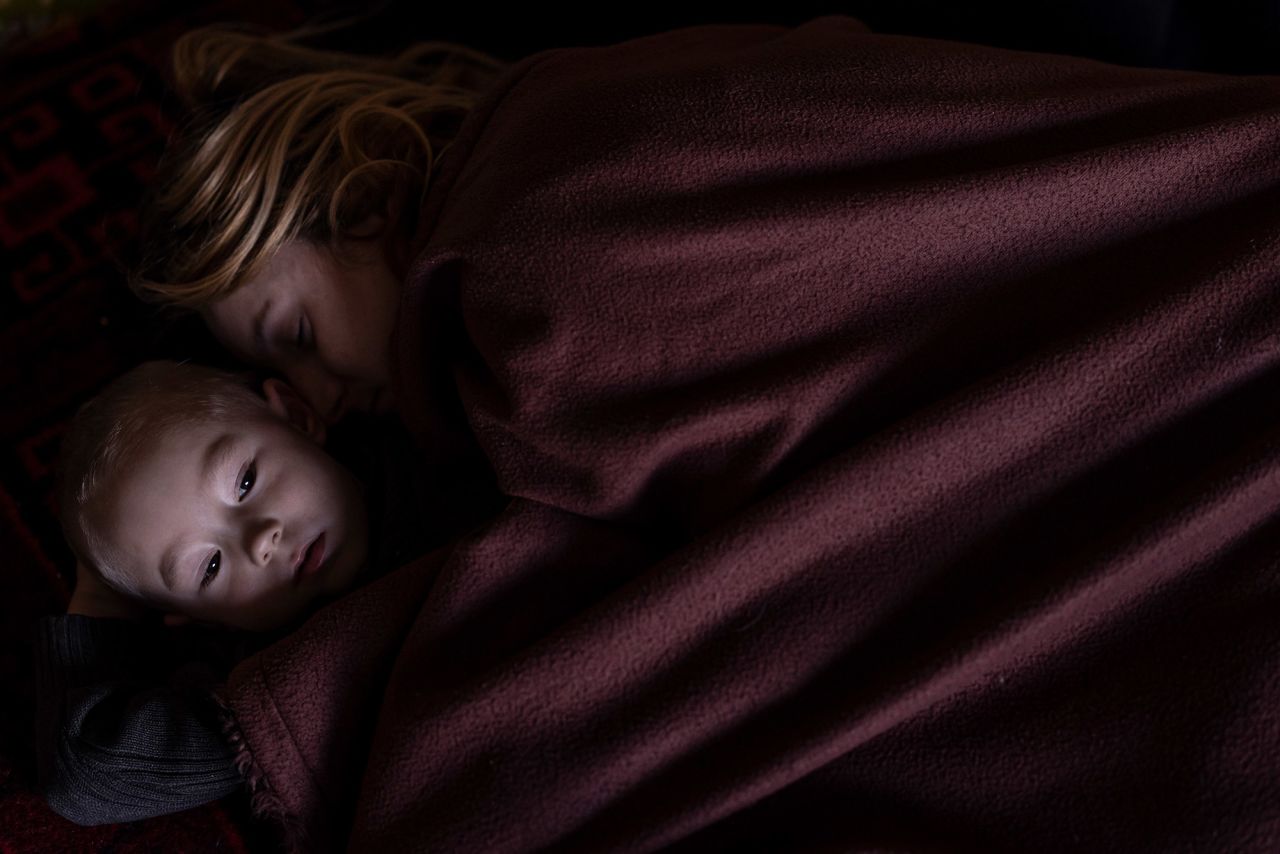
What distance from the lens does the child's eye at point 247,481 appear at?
2.90 ft

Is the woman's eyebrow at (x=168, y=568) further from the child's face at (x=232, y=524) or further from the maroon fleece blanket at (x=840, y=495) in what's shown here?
the maroon fleece blanket at (x=840, y=495)

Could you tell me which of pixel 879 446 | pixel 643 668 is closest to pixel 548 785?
pixel 643 668

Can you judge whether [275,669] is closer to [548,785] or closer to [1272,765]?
[548,785]

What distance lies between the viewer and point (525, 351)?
740mm

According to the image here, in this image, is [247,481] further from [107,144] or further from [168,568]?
[107,144]

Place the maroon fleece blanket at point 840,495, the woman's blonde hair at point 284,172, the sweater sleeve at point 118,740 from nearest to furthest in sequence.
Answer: the maroon fleece blanket at point 840,495
the sweater sleeve at point 118,740
the woman's blonde hair at point 284,172

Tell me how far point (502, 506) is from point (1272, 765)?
0.61 m

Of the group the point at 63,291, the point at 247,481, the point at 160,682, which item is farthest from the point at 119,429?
the point at 63,291

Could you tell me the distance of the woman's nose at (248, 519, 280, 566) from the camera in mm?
854

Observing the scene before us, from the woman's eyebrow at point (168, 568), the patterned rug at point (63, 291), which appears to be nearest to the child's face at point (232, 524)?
the woman's eyebrow at point (168, 568)

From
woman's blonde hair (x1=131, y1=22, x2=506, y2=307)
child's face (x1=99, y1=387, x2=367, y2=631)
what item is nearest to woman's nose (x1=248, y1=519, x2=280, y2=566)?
child's face (x1=99, y1=387, x2=367, y2=631)

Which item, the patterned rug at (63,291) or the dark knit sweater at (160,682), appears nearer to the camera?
the dark knit sweater at (160,682)

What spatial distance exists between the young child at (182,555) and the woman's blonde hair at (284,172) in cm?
11

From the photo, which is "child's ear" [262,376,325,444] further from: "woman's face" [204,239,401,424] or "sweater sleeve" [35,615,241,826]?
"sweater sleeve" [35,615,241,826]
